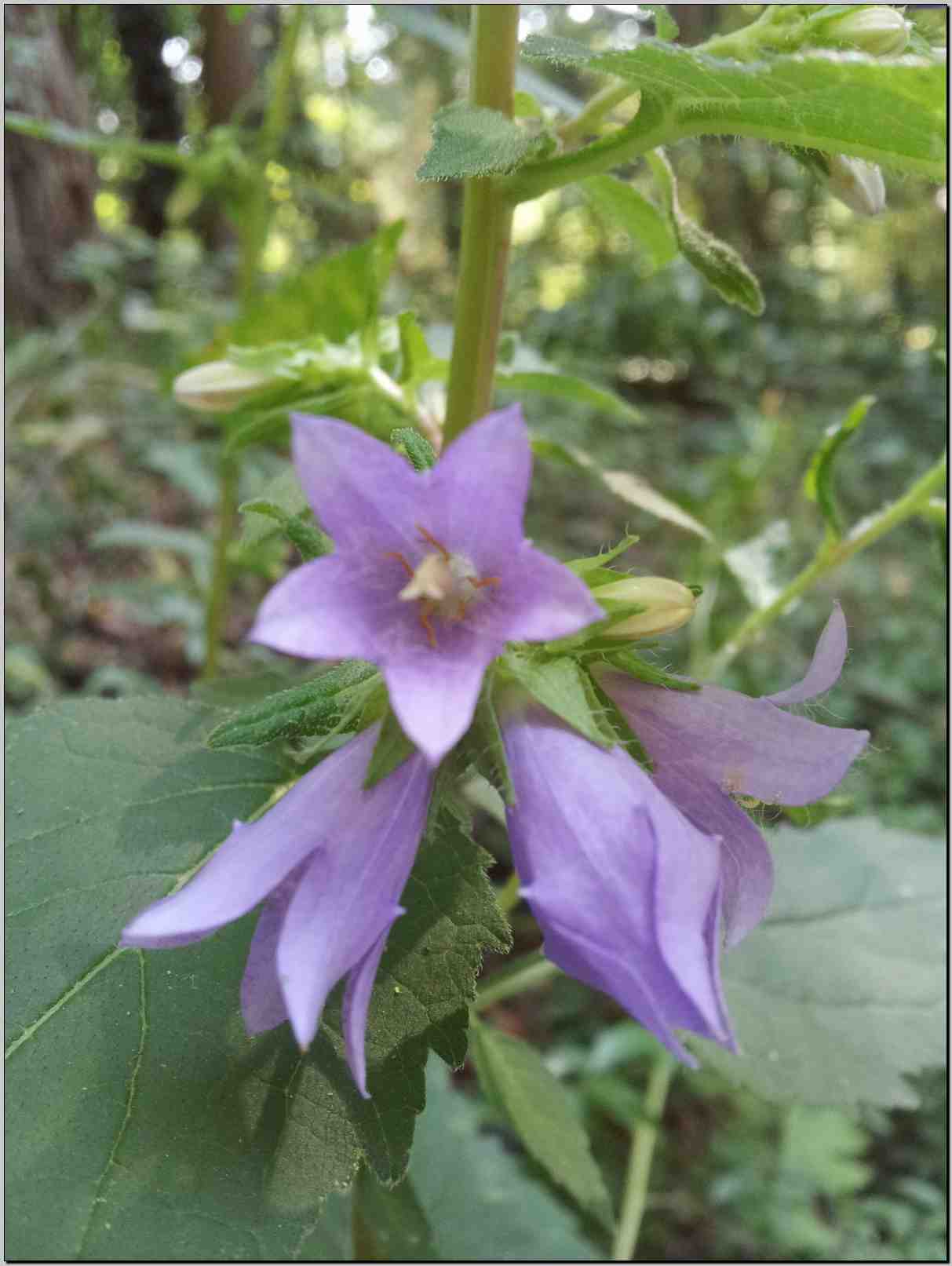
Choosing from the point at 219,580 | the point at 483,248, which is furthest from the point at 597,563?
the point at 219,580

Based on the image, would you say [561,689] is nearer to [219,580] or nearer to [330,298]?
[330,298]

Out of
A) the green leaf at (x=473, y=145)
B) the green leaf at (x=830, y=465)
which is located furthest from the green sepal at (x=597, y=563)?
the green leaf at (x=830, y=465)

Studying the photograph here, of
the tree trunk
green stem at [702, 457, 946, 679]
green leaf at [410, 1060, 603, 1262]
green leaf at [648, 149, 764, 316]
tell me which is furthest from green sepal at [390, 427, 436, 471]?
the tree trunk

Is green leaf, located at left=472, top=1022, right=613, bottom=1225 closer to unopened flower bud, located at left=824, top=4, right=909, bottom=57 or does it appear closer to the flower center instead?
the flower center

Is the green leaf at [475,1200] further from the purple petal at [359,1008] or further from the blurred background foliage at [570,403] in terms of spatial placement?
the purple petal at [359,1008]

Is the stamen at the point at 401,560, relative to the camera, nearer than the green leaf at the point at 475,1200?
Yes

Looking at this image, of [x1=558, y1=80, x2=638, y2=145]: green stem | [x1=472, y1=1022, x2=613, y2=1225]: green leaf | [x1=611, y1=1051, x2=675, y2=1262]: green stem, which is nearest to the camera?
[x1=558, y1=80, x2=638, y2=145]: green stem

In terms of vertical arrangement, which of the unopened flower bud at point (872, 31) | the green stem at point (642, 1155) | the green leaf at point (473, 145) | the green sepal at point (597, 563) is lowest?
the green stem at point (642, 1155)

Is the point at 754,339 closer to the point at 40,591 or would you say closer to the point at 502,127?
the point at 40,591
